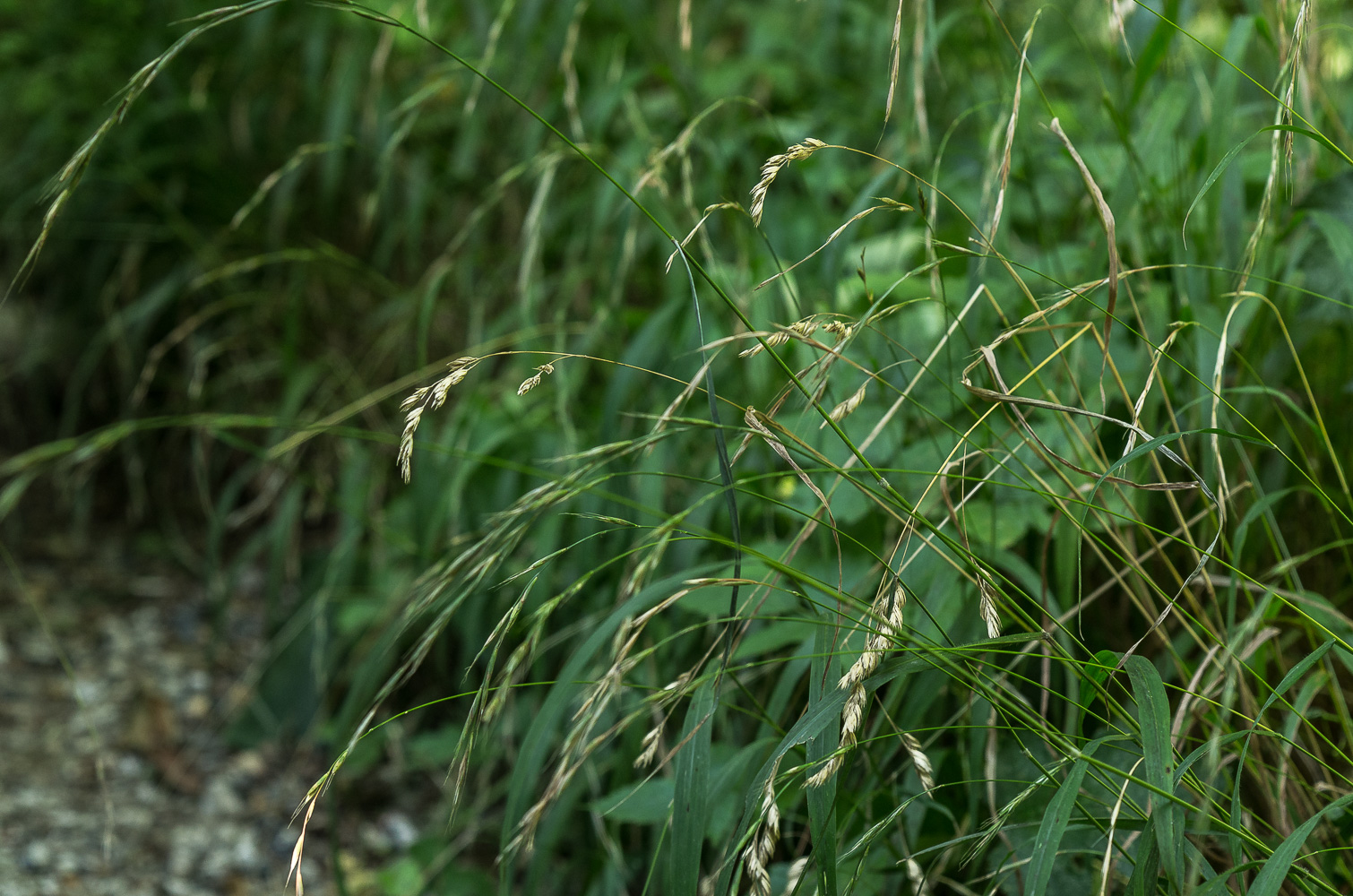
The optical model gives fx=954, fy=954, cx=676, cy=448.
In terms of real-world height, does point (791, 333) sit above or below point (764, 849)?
above

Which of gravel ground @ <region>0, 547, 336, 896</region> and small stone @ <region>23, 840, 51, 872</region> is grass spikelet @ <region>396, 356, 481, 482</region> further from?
small stone @ <region>23, 840, 51, 872</region>

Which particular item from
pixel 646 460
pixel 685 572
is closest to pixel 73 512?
pixel 646 460

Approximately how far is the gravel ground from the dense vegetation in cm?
11

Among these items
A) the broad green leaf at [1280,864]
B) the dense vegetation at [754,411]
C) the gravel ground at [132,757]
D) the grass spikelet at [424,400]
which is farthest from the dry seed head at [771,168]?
the gravel ground at [132,757]

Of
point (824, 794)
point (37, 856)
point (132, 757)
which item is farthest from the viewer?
point (132, 757)

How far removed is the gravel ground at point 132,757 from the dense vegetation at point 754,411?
0.11 m

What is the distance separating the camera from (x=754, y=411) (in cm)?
69

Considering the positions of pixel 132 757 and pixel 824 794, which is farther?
pixel 132 757

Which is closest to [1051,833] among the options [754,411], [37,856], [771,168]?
[754,411]

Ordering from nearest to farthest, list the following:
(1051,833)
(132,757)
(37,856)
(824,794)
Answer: (1051,833), (824,794), (37,856), (132,757)

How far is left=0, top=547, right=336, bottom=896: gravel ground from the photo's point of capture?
1.44m

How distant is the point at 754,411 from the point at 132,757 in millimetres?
1521

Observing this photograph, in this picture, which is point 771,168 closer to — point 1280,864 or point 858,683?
point 858,683

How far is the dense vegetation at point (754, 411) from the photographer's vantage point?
2.42 feet
